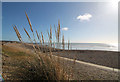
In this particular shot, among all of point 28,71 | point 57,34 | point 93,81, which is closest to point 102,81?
point 93,81

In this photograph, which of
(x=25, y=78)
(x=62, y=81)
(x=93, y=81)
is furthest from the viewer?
(x=93, y=81)

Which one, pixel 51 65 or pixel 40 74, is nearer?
pixel 51 65

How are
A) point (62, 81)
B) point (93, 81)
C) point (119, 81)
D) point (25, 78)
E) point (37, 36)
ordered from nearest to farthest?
point (62, 81)
point (37, 36)
point (25, 78)
point (93, 81)
point (119, 81)

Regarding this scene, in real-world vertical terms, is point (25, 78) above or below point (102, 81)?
above

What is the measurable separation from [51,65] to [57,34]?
610mm

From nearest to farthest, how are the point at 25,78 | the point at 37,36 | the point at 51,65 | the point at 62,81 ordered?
the point at 62,81, the point at 51,65, the point at 37,36, the point at 25,78

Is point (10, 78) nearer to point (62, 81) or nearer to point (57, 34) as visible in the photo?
point (62, 81)

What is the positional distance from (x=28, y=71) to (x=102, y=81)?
187 cm

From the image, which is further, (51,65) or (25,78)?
(25,78)

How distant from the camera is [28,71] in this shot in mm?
1821

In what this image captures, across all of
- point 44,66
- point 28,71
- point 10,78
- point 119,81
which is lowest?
point 119,81

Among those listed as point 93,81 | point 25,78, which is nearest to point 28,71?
point 25,78

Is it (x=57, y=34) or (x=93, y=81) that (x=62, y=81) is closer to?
(x=57, y=34)

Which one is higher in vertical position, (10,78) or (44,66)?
(44,66)
